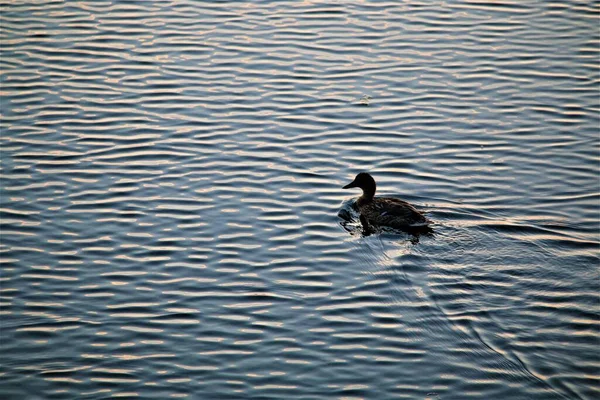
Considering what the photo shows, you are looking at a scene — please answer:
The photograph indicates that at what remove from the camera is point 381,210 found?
45.4ft

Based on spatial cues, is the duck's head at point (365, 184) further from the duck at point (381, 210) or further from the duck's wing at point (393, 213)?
the duck's wing at point (393, 213)

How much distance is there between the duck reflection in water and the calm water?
0.80 feet

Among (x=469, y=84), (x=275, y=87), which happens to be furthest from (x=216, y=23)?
(x=469, y=84)

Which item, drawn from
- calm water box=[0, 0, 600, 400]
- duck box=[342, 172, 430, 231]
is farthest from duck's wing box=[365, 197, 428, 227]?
calm water box=[0, 0, 600, 400]

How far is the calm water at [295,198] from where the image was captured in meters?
10.4

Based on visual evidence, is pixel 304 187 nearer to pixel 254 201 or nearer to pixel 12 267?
pixel 254 201

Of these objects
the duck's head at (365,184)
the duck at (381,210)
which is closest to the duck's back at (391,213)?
the duck at (381,210)

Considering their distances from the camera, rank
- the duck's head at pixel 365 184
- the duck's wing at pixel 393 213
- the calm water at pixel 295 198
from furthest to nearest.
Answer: the duck's head at pixel 365 184 < the duck's wing at pixel 393 213 < the calm water at pixel 295 198

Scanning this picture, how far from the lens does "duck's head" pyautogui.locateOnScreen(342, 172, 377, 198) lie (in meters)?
14.3

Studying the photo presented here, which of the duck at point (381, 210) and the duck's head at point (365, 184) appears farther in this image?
the duck's head at point (365, 184)

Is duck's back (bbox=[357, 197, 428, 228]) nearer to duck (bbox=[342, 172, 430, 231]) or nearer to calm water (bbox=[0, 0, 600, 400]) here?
duck (bbox=[342, 172, 430, 231])

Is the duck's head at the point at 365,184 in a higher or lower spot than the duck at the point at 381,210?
higher

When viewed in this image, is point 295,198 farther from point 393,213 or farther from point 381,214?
point 393,213

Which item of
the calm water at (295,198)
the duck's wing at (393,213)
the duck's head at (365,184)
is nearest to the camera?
the calm water at (295,198)
